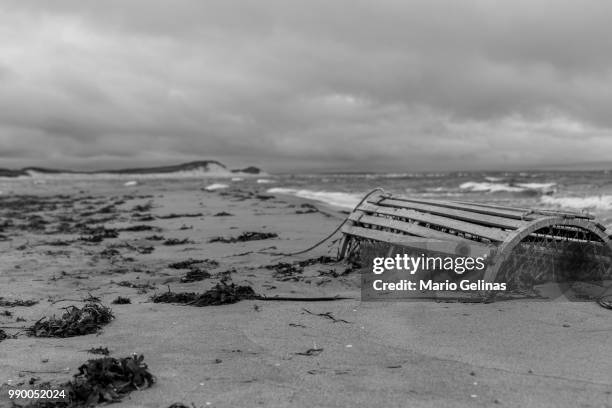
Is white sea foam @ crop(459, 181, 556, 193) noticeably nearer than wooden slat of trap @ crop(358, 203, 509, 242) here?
No

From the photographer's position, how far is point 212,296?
195 inches

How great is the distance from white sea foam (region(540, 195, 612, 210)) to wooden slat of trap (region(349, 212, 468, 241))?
45.9ft

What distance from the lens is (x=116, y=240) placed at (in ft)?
33.0

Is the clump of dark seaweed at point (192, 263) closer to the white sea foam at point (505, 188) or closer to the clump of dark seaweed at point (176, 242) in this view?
the clump of dark seaweed at point (176, 242)

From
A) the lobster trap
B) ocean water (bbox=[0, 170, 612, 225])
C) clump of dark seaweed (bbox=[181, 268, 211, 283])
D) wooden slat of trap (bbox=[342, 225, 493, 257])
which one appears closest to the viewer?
the lobster trap

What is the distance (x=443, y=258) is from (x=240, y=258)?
3.40 m

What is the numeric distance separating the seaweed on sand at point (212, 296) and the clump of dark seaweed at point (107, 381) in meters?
1.74

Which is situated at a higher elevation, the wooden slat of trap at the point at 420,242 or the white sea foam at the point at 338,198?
the wooden slat of trap at the point at 420,242

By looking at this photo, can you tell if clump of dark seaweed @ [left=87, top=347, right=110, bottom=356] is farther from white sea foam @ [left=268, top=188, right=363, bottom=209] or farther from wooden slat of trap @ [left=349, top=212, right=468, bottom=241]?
white sea foam @ [left=268, top=188, right=363, bottom=209]

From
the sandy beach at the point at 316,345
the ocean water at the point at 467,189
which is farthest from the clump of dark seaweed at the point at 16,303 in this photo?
the ocean water at the point at 467,189

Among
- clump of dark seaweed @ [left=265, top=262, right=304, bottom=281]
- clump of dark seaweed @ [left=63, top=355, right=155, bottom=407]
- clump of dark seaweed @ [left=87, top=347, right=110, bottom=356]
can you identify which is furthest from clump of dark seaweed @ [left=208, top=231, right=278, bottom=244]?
clump of dark seaweed @ [left=63, top=355, right=155, bottom=407]

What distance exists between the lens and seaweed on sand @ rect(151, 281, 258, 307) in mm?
4891


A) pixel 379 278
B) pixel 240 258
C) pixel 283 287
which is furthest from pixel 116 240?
pixel 379 278

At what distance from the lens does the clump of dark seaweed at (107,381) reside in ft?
9.21
